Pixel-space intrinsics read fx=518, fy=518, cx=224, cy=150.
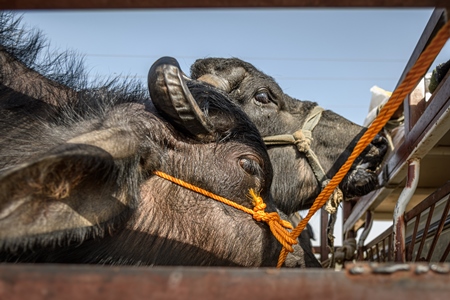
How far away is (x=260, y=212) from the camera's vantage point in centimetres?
314

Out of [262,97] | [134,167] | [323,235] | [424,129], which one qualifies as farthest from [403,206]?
[323,235]

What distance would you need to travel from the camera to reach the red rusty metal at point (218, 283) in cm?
118

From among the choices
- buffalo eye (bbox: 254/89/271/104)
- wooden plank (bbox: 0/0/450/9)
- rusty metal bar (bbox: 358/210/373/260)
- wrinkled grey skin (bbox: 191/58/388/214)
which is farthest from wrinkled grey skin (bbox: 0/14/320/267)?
rusty metal bar (bbox: 358/210/373/260)

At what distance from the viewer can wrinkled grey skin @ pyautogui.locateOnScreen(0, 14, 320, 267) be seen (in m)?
2.25

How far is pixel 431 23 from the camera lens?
10.3ft

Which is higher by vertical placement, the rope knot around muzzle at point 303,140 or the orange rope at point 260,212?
the rope knot around muzzle at point 303,140

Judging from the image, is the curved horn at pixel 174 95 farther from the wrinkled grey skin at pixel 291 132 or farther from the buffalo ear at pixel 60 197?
the wrinkled grey skin at pixel 291 132

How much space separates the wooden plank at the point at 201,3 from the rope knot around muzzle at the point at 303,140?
446 cm

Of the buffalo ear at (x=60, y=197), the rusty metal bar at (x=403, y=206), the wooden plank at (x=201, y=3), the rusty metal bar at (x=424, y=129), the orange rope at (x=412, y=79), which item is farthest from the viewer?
the rusty metal bar at (x=403, y=206)

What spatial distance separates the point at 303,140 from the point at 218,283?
15.5ft

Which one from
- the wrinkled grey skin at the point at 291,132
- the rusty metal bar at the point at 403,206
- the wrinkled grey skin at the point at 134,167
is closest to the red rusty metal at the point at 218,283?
the wrinkled grey skin at the point at 134,167

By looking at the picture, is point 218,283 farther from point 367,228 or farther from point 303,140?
point 367,228

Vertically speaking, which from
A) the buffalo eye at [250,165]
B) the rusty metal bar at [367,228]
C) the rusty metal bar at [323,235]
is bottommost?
the rusty metal bar at [323,235]

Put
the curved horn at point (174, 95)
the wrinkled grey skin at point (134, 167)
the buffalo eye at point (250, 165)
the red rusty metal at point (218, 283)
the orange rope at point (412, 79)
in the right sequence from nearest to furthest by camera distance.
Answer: the red rusty metal at point (218, 283) → the orange rope at point (412, 79) → the wrinkled grey skin at point (134, 167) → the curved horn at point (174, 95) → the buffalo eye at point (250, 165)
